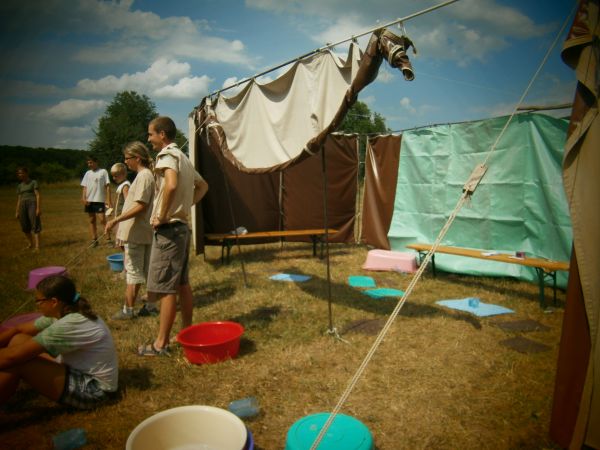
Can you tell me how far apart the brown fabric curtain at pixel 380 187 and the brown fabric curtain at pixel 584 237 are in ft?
18.8

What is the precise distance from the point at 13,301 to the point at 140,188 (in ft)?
9.03

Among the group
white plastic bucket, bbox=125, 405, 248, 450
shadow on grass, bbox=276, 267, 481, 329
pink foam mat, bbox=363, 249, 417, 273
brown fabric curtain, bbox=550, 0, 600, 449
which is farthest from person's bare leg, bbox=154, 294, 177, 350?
pink foam mat, bbox=363, 249, 417, 273

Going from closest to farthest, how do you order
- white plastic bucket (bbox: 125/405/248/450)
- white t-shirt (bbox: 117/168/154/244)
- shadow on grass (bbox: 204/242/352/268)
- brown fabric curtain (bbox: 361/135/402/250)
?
white plastic bucket (bbox: 125/405/248/450) → white t-shirt (bbox: 117/168/154/244) → shadow on grass (bbox: 204/242/352/268) → brown fabric curtain (bbox: 361/135/402/250)

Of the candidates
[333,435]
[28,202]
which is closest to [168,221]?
[333,435]

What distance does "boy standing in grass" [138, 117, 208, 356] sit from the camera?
3219mm

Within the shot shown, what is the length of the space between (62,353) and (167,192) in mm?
1423

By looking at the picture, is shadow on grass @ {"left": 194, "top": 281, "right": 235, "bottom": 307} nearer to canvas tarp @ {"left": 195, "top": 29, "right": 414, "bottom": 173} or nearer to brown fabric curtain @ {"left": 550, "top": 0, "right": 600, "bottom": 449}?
canvas tarp @ {"left": 195, "top": 29, "right": 414, "bottom": 173}

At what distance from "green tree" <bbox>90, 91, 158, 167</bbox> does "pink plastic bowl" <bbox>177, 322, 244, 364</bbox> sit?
43806 mm

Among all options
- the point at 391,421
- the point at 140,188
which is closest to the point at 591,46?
the point at 391,421

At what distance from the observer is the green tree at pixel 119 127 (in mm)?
43875

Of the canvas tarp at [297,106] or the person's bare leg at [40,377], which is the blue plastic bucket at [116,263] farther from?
the person's bare leg at [40,377]

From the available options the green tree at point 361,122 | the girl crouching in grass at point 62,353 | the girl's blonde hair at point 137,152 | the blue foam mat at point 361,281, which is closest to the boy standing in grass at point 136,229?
the girl's blonde hair at point 137,152

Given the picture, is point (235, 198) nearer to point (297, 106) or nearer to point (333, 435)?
point (297, 106)

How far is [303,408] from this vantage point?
273 centimetres
